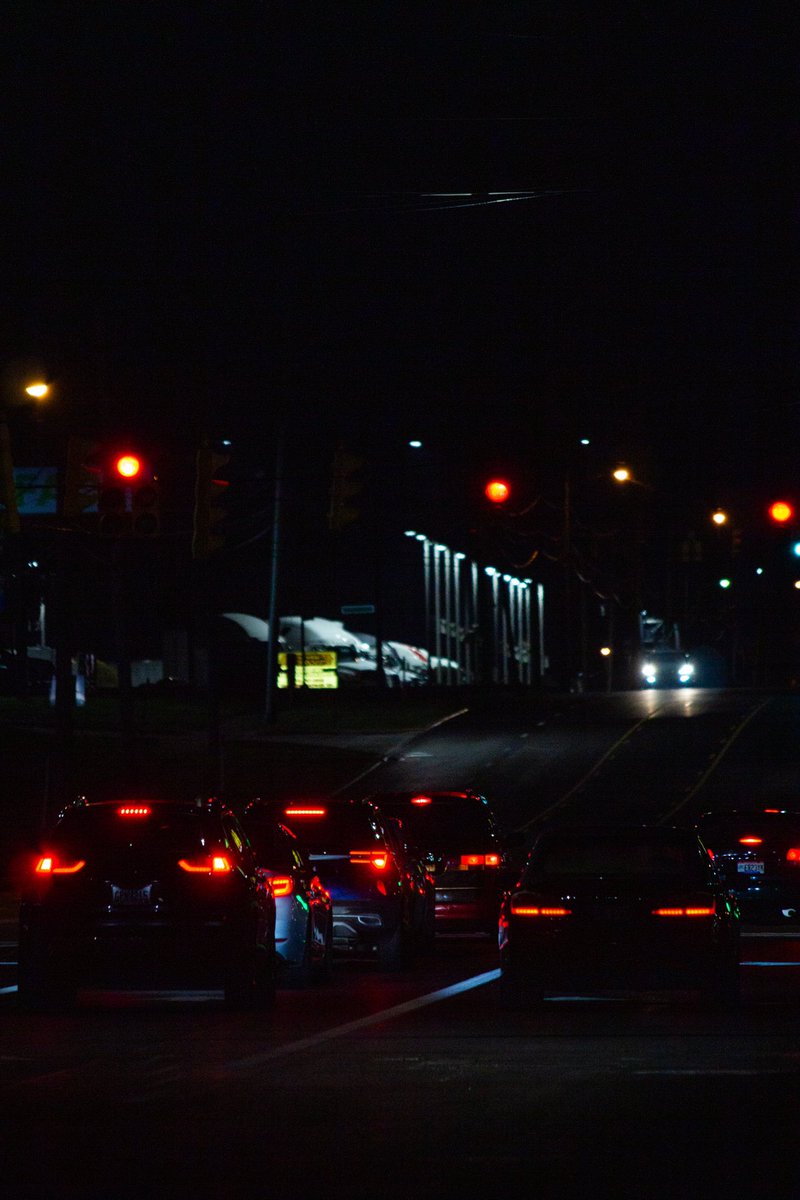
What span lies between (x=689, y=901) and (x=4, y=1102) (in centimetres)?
635

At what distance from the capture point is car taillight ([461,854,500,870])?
25469 millimetres

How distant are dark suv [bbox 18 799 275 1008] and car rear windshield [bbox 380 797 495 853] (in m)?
8.87

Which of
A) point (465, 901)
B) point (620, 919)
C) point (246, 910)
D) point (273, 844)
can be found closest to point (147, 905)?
point (246, 910)

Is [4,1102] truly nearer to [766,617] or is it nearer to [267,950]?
[267,950]

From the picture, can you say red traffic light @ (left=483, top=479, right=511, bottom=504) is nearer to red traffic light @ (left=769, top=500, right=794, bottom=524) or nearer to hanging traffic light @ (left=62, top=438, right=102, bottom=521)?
red traffic light @ (left=769, top=500, right=794, bottom=524)

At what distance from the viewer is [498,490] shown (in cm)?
3141

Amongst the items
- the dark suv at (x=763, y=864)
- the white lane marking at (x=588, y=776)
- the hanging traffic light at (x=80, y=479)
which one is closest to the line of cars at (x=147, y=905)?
the dark suv at (x=763, y=864)

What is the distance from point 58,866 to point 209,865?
1.14 metres

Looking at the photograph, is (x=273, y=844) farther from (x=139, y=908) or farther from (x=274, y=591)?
(x=274, y=591)

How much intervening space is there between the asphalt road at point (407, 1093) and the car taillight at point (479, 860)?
3674 millimetres

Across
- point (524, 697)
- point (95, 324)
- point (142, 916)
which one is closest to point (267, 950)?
point (142, 916)

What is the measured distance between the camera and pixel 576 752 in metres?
58.8

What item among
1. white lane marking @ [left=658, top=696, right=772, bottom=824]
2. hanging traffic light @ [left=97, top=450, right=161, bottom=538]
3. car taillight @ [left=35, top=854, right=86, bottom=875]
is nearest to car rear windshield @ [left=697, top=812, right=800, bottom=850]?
hanging traffic light @ [left=97, top=450, right=161, bottom=538]

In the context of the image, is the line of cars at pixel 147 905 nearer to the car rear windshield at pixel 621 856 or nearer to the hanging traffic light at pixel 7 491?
the car rear windshield at pixel 621 856
